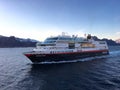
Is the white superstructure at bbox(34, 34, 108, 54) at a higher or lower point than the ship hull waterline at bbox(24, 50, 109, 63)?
higher

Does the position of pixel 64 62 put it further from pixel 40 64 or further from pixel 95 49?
pixel 95 49

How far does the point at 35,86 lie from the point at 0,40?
611ft

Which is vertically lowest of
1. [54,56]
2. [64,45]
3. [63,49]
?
[54,56]

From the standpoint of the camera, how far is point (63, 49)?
38219mm

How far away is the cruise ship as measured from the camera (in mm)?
35031

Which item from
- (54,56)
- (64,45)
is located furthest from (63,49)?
(54,56)

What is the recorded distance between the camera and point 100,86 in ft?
64.2

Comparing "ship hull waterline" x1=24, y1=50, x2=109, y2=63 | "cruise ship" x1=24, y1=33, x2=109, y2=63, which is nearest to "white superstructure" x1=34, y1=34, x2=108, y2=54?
"cruise ship" x1=24, y1=33, x2=109, y2=63

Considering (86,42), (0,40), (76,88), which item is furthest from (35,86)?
(0,40)

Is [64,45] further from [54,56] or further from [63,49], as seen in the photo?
[54,56]

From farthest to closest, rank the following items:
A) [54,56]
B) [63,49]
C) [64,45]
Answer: [64,45] < [63,49] < [54,56]

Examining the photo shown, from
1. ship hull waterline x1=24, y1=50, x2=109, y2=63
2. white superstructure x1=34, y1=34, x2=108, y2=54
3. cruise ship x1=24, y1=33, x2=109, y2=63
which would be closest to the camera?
ship hull waterline x1=24, y1=50, x2=109, y2=63

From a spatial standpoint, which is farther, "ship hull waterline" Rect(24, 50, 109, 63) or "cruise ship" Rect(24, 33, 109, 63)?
"cruise ship" Rect(24, 33, 109, 63)

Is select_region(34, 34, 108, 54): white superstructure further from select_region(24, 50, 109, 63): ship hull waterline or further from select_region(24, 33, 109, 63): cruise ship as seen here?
select_region(24, 50, 109, 63): ship hull waterline
